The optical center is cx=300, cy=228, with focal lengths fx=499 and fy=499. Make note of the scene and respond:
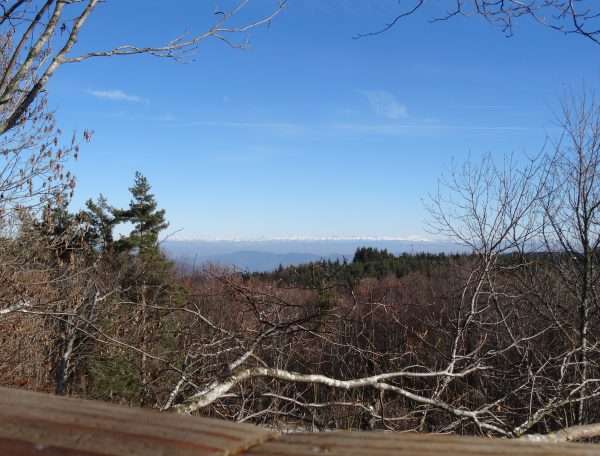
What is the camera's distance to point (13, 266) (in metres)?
7.93

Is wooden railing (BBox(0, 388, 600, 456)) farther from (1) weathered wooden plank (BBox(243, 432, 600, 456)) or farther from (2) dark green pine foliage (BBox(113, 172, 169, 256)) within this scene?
(2) dark green pine foliage (BBox(113, 172, 169, 256))

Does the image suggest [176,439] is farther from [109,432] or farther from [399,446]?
[399,446]

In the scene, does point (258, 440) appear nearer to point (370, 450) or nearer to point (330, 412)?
point (370, 450)

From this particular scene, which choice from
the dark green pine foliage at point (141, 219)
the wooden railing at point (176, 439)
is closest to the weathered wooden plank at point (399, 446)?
the wooden railing at point (176, 439)

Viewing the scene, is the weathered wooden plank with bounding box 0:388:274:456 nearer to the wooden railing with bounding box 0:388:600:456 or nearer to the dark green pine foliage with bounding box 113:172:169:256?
the wooden railing with bounding box 0:388:600:456

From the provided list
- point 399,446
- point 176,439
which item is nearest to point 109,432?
point 176,439

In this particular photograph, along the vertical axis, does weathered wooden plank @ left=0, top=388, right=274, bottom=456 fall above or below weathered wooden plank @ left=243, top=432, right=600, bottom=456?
above

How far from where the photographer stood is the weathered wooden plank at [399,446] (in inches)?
22.5

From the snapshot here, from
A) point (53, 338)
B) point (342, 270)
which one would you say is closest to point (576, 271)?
point (342, 270)

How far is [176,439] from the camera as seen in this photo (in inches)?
22.2

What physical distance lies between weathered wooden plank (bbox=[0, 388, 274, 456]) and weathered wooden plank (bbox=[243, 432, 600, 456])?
0.12 ft

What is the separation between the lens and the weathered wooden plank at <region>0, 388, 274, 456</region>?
1.79 ft

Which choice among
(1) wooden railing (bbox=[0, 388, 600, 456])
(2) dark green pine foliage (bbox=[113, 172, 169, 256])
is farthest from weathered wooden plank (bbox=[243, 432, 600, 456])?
(2) dark green pine foliage (bbox=[113, 172, 169, 256])

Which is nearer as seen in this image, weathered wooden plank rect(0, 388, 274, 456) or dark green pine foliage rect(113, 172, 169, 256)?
weathered wooden plank rect(0, 388, 274, 456)
